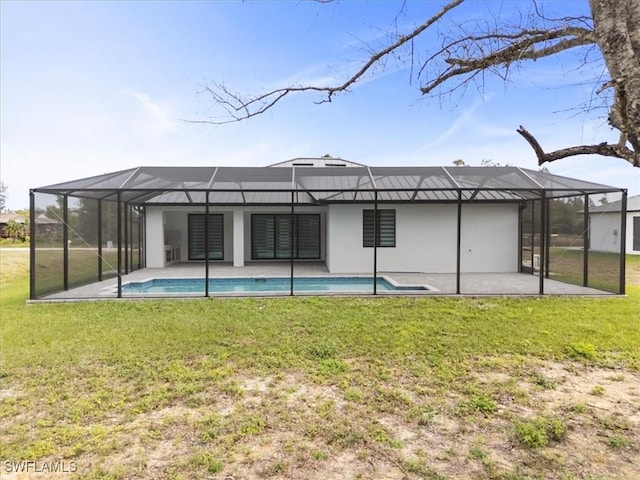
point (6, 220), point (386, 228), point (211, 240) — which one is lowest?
point (211, 240)

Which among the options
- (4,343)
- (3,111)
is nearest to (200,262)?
(3,111)

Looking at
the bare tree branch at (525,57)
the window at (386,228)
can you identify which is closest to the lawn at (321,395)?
the bare tree branch at (525,57)

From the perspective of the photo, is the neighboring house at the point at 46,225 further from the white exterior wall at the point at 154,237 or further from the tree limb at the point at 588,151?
the tree limb at the point at 588,151

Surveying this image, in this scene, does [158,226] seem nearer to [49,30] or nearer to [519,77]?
[49,30]

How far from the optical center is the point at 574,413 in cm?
351

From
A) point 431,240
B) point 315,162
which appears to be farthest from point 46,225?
point 315,162

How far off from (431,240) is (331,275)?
3739 millimetres

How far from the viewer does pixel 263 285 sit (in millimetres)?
10219

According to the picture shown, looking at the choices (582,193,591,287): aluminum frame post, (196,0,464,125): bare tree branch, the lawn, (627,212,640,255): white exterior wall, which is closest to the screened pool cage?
(582,193,591,287): aluminum frame post

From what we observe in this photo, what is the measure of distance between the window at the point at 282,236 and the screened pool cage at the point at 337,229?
1.6 inches

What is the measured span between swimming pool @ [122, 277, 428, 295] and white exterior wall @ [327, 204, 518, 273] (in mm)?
1378

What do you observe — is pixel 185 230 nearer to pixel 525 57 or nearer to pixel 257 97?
pixel 257 97

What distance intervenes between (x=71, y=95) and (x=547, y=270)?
15.2 metres

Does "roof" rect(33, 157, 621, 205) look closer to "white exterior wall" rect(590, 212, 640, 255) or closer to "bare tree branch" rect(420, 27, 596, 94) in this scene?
"white exterior wall" rect(590, 212, 640, 255)
